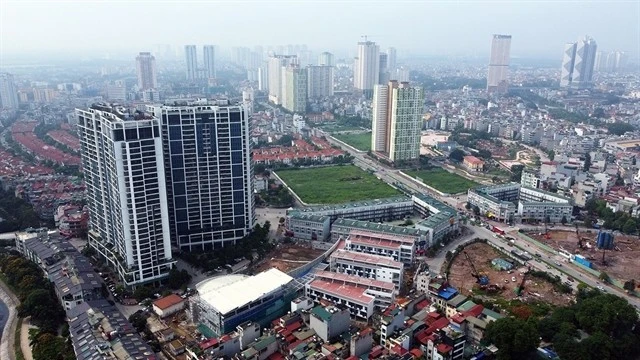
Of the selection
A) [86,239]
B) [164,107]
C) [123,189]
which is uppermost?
[164,107]

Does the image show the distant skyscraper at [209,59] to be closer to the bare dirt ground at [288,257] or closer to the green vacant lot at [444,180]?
the green vacant lot at [444,180]

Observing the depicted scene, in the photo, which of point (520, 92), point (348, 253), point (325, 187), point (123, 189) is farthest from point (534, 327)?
point (520, 92)

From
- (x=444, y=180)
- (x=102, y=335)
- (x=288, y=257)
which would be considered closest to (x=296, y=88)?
(x=444, y=180)

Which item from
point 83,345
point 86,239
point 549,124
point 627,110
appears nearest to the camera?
point 83,345

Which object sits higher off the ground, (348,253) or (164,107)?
(164,107)

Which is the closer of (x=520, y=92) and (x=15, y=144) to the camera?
(x=15, y=144)

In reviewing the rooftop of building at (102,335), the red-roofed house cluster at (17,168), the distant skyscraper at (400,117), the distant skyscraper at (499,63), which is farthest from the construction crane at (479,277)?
the distant skyscraper at (499,63)

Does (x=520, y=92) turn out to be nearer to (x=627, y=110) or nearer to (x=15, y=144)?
(x=627, y=110)
